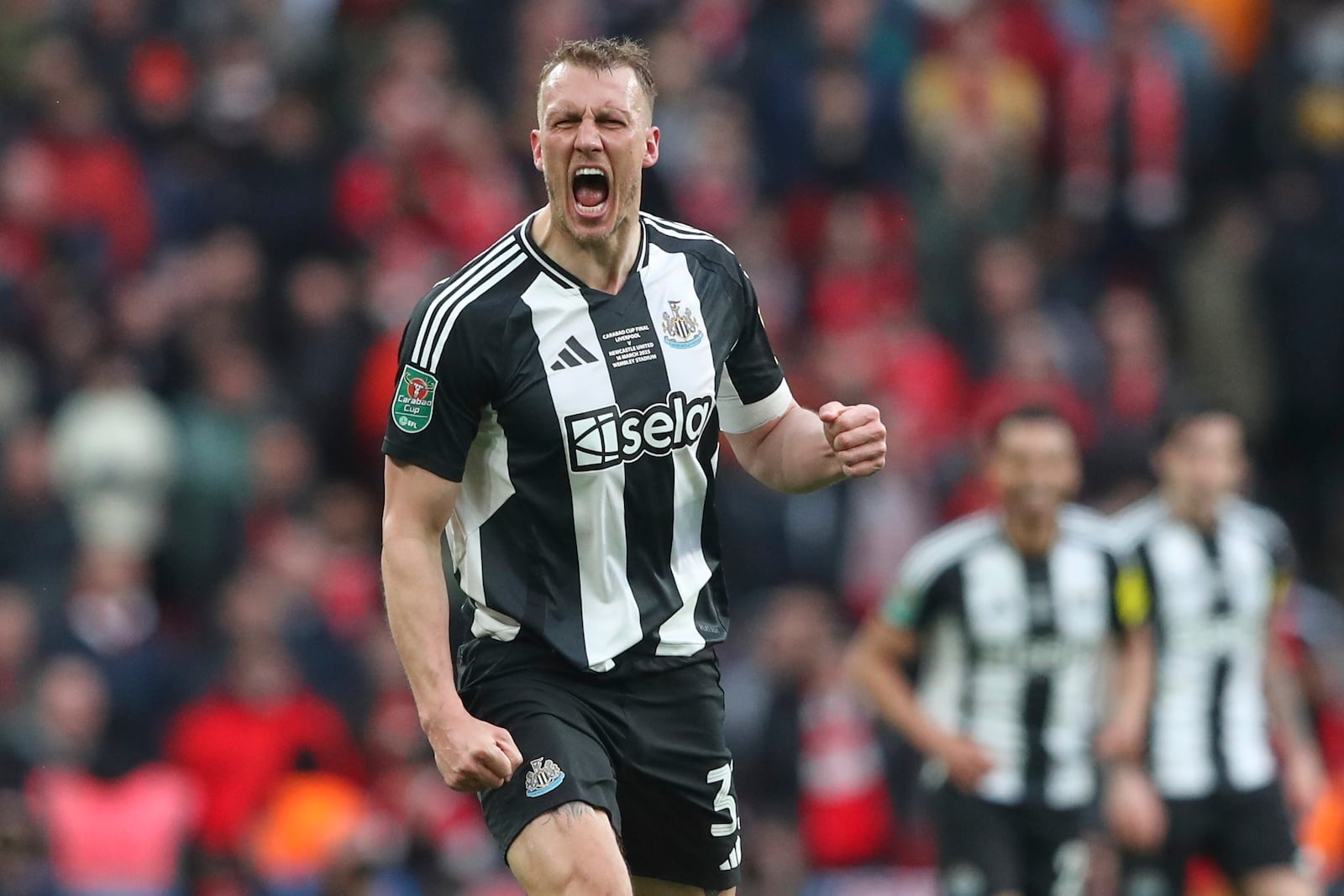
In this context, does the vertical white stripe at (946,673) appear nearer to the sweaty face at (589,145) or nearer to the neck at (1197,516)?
the neck at (1197,516)

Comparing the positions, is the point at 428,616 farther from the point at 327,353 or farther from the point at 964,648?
the point at 327,353

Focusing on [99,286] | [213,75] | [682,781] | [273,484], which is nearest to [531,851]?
[682,781]

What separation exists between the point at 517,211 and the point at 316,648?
302 cm

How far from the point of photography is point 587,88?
5.60m

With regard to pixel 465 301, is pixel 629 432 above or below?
below

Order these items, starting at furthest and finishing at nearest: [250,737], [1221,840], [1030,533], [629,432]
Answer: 1. [250,737]
2. [1221,840]
3. [1030,533]
4. [629,432]

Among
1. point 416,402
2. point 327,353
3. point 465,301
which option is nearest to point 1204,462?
point 465,301

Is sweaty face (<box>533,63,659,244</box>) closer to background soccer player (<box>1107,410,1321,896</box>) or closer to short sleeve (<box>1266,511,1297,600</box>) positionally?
background soccer player (<box>1107,410,1321,896</box>)

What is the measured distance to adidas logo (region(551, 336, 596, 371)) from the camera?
18.5ft

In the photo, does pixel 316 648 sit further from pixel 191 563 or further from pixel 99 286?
pixel 99 286

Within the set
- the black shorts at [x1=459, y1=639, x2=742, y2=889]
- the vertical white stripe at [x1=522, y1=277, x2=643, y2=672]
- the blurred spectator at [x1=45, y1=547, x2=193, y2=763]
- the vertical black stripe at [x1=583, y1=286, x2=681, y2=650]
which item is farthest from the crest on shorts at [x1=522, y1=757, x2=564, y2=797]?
the blurred spectator at [x1=45, y1=547, x2=193, y2=763]

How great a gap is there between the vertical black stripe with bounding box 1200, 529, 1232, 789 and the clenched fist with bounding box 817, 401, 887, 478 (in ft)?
13.4

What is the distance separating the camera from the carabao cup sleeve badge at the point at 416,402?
5.52 metres

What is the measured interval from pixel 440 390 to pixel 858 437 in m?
1.05
